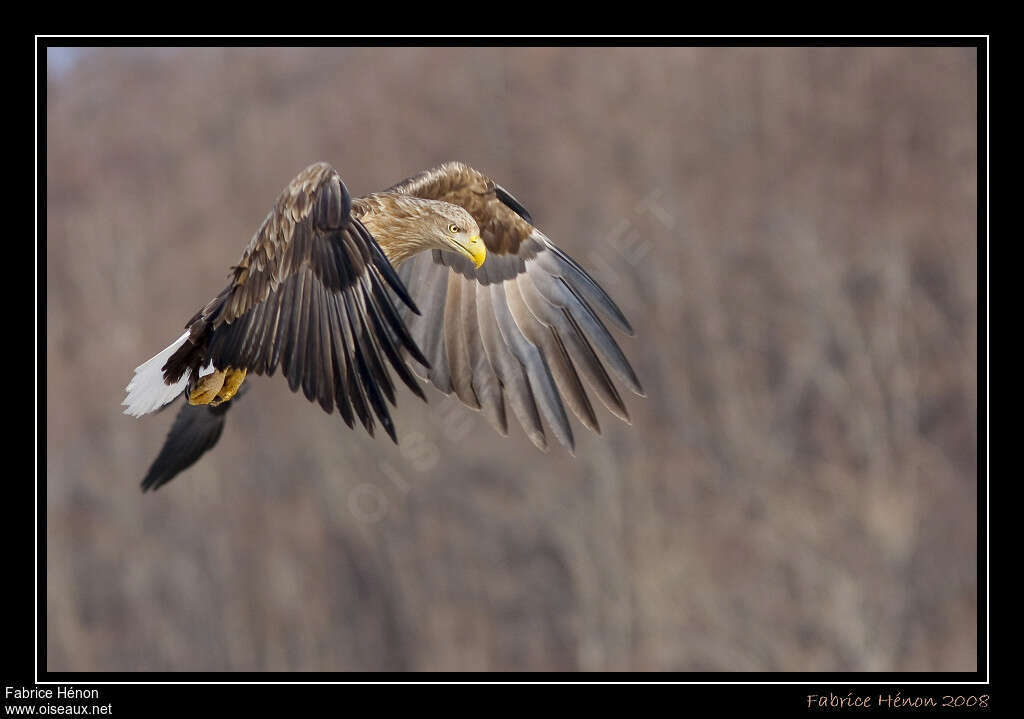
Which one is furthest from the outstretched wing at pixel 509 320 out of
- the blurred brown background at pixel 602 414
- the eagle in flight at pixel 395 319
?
the blurred brown background at pixel 602 414

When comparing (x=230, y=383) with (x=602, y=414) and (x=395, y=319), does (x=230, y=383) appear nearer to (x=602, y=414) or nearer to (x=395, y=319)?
(x=395, y=319)

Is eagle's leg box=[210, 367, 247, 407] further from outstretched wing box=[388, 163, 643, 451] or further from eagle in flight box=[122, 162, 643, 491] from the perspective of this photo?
outstretched wing box=[388, 163, 643, 451]

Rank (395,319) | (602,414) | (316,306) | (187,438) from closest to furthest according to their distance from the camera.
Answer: (395,319)
(316,306)
(187,438)
(602,414)

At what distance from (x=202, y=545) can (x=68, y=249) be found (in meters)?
11.2

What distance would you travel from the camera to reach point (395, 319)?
20.4 ft

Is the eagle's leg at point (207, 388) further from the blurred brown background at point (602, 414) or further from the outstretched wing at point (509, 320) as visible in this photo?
the blurred brown background at point (602, 414)

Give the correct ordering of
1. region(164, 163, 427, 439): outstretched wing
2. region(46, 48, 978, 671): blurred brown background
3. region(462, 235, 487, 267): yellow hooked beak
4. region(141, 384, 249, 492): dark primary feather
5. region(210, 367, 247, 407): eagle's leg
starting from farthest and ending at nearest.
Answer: region(46, 48, 978, 671): blurred brown background, region(141, 384, 249, 492): dark primary feather, region(462, 235, 487, 267): yellow hooked beak, region(210, 367, 247, 407): eagle's leg, region(164, 163, 427, 439): outstretched wing

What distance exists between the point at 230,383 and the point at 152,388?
1.35ft

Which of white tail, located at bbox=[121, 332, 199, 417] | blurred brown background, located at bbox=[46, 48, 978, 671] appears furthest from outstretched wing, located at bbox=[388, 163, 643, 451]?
blurred brown background, located at bbox=[46, 48, 978, 671]

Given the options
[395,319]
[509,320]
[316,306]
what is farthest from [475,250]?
[395,319]

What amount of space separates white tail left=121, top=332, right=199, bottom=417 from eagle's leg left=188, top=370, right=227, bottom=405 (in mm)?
73

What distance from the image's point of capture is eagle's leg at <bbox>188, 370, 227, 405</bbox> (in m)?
6.92

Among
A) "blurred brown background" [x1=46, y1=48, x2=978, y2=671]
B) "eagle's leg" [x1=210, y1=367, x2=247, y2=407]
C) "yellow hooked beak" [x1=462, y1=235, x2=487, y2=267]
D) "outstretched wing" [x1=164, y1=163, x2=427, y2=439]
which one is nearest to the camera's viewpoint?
"outstretched wing" [x1=164, y1=163, x2=427, y2=439]

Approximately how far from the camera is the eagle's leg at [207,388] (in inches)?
272
